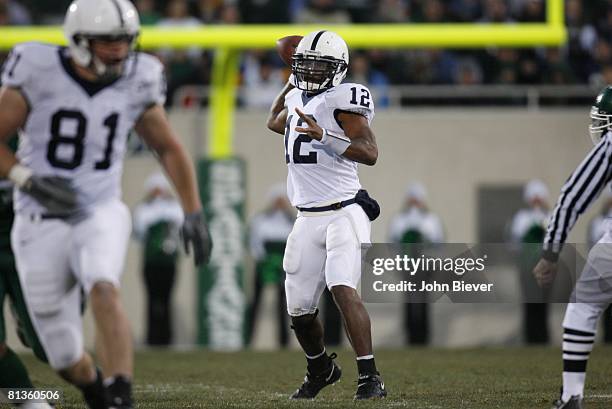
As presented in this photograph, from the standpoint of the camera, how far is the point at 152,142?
13.9 ft

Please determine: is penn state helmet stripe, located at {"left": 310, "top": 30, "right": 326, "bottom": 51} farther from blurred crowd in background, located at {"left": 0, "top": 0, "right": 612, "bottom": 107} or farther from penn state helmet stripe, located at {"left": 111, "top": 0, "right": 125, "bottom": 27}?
blurred crowd in background, located at {"left": 0, "top": 0, "right": 612, "bottom": 107}

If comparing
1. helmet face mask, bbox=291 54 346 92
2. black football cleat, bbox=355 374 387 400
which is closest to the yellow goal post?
helmet face mask, bbox=291 54 346 92

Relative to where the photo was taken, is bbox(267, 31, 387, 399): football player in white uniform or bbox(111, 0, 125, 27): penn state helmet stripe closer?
bbox(111, 0, 125, 27): penn state helmet stripe

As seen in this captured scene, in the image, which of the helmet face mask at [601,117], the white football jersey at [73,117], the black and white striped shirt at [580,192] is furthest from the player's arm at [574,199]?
the white football jersey at [73,117]

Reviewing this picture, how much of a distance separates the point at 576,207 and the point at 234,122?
7.08 meters

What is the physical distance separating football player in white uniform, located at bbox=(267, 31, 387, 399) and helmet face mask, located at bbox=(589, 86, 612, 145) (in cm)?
104

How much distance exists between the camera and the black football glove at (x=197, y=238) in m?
4.14

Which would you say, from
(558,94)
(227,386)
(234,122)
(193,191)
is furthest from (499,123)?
(193,191)

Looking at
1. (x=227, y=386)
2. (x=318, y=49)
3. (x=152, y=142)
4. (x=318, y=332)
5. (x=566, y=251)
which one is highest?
(x=318, y=49)

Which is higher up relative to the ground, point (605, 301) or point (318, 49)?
point (318, 49)

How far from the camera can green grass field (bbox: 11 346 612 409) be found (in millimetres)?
5344

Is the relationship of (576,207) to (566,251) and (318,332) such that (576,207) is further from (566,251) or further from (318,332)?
(318,332)

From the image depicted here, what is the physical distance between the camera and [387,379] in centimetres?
664

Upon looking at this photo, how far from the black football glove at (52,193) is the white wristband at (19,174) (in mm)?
13
